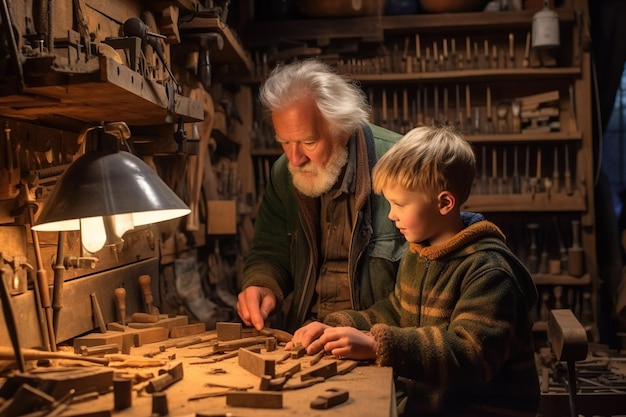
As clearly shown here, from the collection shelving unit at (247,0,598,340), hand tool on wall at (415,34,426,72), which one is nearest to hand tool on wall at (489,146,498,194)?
shelving unit at (247,0,598,340)

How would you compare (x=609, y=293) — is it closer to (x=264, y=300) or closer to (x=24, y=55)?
(x=264, y=300)

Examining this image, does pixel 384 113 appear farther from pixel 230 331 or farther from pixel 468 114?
pixel 230 331

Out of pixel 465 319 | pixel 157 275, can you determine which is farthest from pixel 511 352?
pixel 157 275

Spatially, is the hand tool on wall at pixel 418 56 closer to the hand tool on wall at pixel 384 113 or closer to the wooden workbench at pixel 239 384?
the hand tool on wall at pixel 384 113

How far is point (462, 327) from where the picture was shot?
7.58 ft

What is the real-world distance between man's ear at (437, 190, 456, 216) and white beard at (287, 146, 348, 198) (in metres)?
0.82

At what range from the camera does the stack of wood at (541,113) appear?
239 inches

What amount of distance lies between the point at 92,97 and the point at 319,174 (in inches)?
51.3

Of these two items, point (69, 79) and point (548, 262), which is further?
point (548, 262)

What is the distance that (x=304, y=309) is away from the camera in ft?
11.4

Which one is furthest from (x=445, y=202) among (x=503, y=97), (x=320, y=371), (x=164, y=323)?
(x=503, y=97)

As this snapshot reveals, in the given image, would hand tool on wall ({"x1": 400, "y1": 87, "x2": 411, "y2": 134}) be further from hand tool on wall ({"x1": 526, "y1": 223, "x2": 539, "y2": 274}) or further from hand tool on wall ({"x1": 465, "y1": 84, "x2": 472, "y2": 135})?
hand tool on wall ({"x1": 526, "y1": 223, "x2": 539, "y2": 274})

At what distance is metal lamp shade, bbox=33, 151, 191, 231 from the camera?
211 cm

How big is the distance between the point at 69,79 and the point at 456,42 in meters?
4.80
